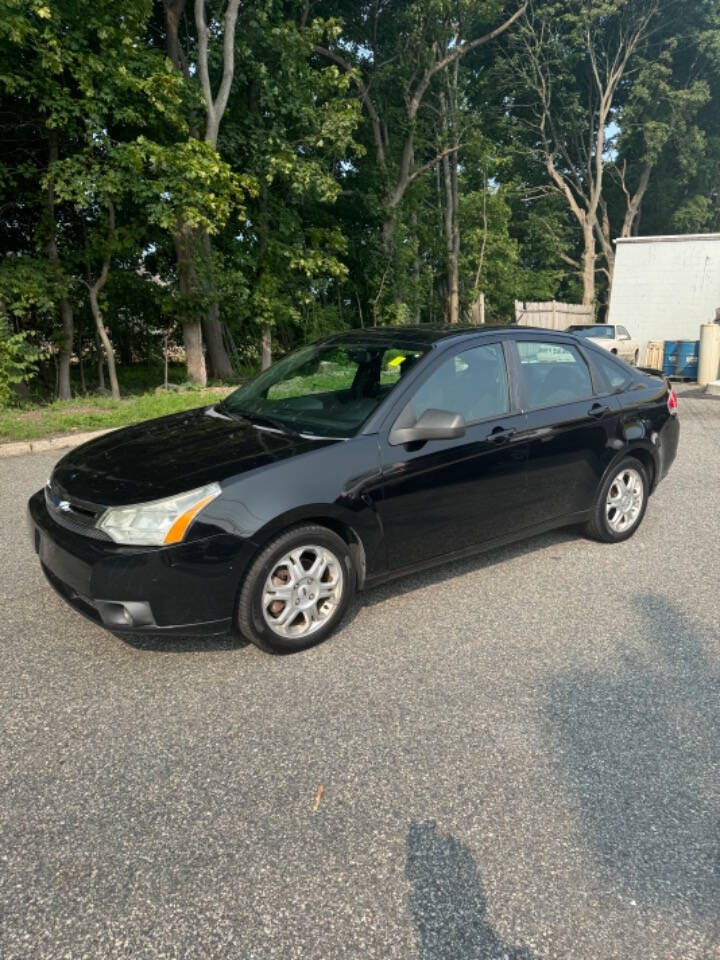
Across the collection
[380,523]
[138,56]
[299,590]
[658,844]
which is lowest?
[658,844]

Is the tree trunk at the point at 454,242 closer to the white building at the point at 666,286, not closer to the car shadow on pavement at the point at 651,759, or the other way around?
the white building at the point at 666,286

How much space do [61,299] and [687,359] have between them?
1388 cm

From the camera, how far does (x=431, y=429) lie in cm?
363

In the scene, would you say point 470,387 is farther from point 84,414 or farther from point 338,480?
point 84,414

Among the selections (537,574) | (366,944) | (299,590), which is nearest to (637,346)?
(537,574)

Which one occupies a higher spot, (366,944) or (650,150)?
(650,150)

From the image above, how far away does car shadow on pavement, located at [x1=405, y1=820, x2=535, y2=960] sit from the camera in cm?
184

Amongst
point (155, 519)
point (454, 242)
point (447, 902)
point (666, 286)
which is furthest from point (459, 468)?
point (454, 242)

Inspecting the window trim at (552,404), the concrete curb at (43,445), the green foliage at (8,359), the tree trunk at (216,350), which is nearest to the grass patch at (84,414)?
the concrete curb at (43,445)

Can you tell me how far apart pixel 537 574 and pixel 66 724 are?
9.43 ft

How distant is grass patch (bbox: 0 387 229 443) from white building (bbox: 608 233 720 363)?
14.5m

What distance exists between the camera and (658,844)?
7.25 ft

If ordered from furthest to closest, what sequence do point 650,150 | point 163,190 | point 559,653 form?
1. point 650,150
2. point 163,190
3. point 559,653

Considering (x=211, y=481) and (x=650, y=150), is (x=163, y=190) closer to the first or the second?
(x=211, y=481)
